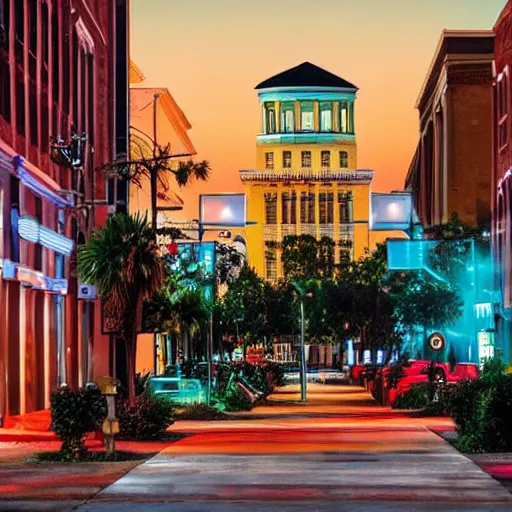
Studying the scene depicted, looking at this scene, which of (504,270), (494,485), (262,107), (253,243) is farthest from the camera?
(262,107)

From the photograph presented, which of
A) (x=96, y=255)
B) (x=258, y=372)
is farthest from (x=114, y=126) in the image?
(x=96, y=255)

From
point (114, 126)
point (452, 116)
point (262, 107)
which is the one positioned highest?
point (262, 107)

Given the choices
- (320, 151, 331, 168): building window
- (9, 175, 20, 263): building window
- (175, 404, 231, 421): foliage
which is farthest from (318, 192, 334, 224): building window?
(9, 175, 20, 263): building window

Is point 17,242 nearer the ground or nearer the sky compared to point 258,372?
nearer the sky

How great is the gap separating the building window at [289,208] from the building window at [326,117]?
12.0 metres

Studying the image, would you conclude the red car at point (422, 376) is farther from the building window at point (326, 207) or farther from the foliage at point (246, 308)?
the building window at point (326, 207)

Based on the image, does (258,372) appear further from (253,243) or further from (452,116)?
(253,243)

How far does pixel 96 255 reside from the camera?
30531 millimetres

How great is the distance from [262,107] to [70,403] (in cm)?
16301

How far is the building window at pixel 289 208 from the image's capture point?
573 feet

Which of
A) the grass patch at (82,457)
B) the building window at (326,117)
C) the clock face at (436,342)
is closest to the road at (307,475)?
the grass patch at (82,457)

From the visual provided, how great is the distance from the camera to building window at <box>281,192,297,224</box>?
175 meters

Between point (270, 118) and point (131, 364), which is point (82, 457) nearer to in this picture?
point (131, 364)

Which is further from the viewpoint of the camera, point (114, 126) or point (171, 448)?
point (114, 126)
